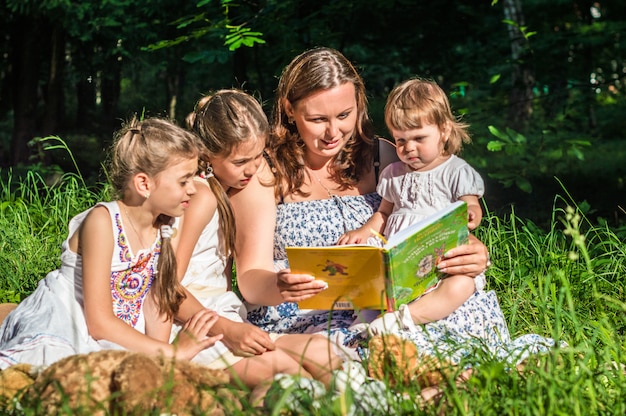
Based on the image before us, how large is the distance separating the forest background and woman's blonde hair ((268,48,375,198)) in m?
0.39

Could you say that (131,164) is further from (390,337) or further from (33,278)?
(33,278)

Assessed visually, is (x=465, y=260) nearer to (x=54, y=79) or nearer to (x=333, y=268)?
(x=333, y=268)

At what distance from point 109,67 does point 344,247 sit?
8.09 meters

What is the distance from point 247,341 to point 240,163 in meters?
0.77

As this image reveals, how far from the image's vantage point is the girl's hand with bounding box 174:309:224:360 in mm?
2877

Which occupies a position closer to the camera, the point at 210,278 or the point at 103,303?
the point at 103,303

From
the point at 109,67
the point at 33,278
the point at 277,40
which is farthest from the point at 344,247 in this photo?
the point at 109,67

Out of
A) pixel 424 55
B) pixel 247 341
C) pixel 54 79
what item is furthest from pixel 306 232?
pixel 54 79

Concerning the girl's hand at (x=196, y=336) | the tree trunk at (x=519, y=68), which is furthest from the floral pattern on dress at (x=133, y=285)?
the tree trunk at (x=519, y=68)

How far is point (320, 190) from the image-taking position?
365 cm

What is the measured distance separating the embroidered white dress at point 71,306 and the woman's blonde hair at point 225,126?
0.36 m

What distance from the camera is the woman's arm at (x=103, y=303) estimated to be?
2.87 meters

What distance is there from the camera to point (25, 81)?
33.7 ft

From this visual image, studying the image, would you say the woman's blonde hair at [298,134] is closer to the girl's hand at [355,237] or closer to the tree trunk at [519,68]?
the girl's hand at [355,237]
